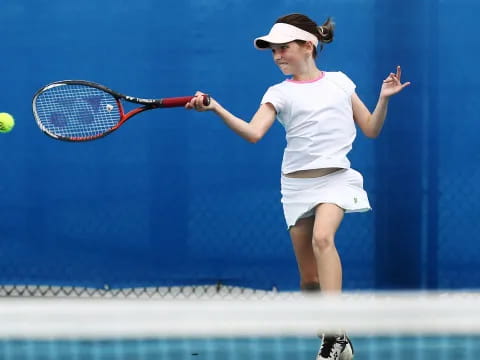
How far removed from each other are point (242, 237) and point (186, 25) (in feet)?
2.98

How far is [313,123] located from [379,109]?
0.68 feet

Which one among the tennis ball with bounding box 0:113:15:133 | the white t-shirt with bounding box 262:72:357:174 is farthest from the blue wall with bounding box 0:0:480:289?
the white t-shirt with bounding box 262:72:357:174

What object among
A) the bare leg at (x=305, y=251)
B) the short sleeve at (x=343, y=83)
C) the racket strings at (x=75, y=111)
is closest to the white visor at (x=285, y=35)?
the short sleeve at (x=343, y=83)

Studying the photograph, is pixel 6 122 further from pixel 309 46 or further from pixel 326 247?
pixel 326 247

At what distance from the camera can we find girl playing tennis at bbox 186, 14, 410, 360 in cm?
331

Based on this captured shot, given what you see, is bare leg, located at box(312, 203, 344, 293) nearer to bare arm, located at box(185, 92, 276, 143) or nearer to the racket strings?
bare arm, located at box(185, 92, 276, 143)

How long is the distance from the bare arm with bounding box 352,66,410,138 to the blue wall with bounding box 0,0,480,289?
1050mm

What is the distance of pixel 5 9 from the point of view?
4652mm

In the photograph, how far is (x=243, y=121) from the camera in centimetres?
326

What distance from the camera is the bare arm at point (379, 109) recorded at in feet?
10.9

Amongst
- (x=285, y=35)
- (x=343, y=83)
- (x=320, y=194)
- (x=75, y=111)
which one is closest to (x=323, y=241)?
(x=320, y=194)

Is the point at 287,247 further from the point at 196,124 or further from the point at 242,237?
the point at 196,124

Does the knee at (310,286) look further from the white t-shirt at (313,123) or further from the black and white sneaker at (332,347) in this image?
the white t-shirt at (313,123)

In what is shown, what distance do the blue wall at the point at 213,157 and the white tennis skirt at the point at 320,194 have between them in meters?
1.19
